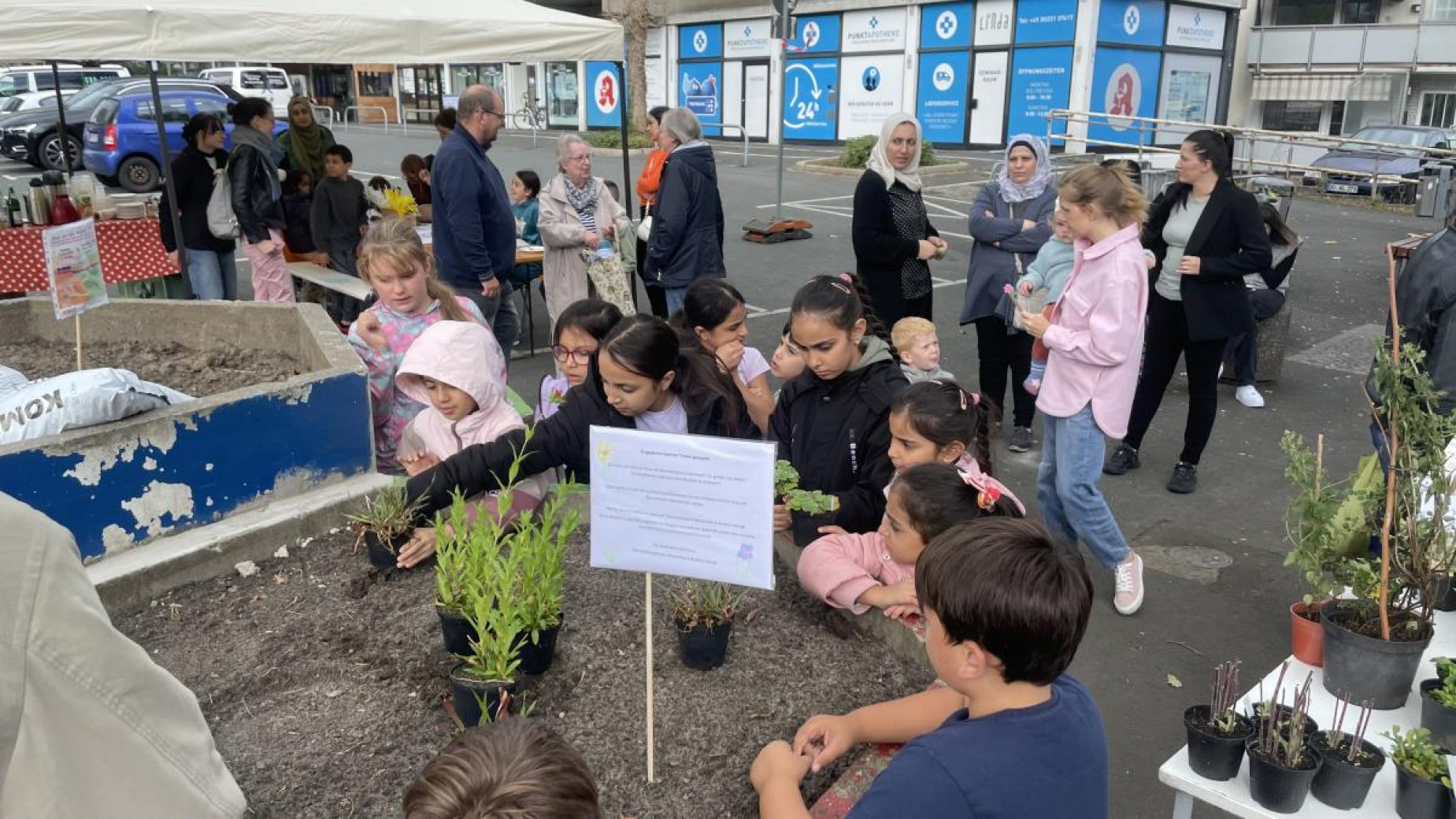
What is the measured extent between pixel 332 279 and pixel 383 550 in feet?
17.5

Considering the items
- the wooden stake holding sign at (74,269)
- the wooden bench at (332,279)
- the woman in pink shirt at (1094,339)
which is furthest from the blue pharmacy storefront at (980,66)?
the wooden stake holding sign at (74,269)

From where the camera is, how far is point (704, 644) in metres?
2.37

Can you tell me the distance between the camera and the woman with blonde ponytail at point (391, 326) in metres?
3.93

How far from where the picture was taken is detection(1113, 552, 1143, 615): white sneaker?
417 centimetres

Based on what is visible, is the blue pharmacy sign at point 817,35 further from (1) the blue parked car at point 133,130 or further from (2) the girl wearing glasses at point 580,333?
(2) the girl wearing glasses at point 580,333

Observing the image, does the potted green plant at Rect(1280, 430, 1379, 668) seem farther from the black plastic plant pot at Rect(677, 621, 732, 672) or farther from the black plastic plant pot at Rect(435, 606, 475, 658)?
the black plastic plant pot at Rect(435, 606, 475, 658)

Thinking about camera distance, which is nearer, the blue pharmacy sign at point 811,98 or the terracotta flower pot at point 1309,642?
the terracotta flower pot at point 1309,642

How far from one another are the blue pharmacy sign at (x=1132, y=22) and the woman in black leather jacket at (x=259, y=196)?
1916cm

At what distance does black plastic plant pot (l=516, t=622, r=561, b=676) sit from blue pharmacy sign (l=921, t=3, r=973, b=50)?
24151mm

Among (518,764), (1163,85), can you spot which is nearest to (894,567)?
(518,764)

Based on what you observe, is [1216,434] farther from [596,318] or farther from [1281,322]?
[596,318]

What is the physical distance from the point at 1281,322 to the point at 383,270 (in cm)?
620

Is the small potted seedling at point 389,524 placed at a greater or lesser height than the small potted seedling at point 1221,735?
greater

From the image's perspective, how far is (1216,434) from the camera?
20.8ft
